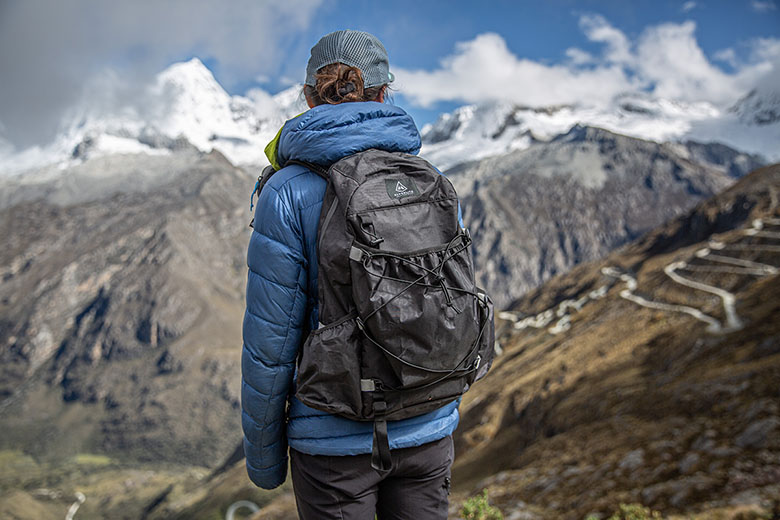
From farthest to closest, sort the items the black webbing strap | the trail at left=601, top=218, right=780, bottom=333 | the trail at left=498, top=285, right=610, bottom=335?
the trail at left=498, top=285, right=610, bottom=335 → the trail at left=601, top=218, right=780, bottom=333 → the black webbing strap

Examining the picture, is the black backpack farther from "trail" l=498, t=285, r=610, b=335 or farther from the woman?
"trail" l=498, t=285, r=610, b=335

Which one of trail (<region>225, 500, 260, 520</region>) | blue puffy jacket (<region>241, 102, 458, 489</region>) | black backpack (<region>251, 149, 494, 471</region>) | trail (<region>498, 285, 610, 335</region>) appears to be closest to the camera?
black backpack (<region>251, 149, 494, 471</region>)

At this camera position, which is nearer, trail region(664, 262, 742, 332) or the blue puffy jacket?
the blue puffy jacket

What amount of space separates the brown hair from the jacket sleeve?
1256 mm

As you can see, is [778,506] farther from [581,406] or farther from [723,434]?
[581,406]

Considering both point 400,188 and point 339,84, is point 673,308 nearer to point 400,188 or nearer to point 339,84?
point 339,84

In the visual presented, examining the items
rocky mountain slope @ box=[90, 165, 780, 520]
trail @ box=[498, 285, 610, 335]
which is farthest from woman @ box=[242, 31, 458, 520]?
trail @ box=[498, 285, 610, 335]

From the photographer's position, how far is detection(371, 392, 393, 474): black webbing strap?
16.6 ft

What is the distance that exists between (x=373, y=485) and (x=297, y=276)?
215 cm

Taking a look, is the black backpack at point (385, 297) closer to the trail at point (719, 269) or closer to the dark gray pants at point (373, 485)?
the dark gray pants at point (373, 485)

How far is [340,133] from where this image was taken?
17.0ft

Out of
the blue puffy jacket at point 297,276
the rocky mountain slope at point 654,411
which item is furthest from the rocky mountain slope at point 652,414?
the blue puffy jacket at point 297,276

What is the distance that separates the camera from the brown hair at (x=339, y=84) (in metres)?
5.75

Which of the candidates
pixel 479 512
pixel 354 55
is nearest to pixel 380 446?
pixel 354 55
